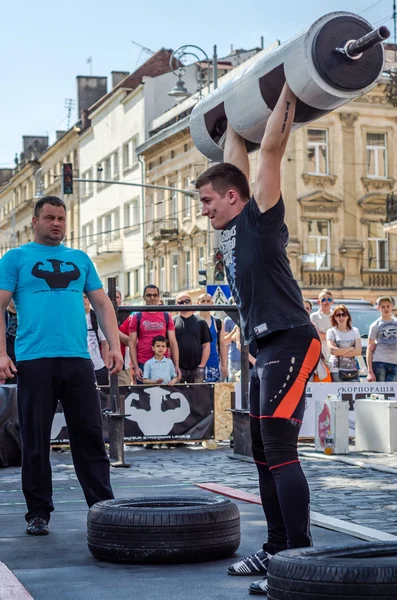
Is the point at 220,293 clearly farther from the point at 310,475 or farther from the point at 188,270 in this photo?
the point at 188,270

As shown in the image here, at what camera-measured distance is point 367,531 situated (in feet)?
21.5

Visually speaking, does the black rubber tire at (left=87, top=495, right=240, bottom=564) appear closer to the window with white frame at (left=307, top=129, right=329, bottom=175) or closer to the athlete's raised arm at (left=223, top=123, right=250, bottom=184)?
the athlete's raised arm at (left=223, top=123, right=250, bottom=184)

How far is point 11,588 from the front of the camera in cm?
500

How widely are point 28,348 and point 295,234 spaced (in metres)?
41.1

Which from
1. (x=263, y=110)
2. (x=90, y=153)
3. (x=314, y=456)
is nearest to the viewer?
(x=263, y=110)

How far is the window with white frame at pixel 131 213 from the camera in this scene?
63000mm

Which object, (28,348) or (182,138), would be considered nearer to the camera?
(28,348)

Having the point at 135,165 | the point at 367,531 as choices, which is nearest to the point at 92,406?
the point at 367,531

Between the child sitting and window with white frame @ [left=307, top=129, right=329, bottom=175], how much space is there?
35081mm

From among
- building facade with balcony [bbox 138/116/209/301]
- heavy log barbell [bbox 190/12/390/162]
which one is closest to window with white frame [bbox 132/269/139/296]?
building facade with balcony [bbox 138/116/209/301]

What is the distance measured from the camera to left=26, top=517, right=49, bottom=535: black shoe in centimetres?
674

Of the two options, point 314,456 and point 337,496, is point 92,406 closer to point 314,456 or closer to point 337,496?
point 337,496

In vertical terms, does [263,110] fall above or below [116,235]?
below

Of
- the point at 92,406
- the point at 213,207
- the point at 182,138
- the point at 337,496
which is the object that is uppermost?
the point at 182,138
